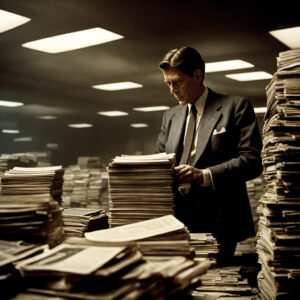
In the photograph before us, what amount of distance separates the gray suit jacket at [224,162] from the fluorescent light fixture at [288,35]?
10.1 ft

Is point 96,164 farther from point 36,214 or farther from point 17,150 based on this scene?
point 36,214

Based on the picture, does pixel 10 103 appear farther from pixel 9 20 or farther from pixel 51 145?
pixel 9 20

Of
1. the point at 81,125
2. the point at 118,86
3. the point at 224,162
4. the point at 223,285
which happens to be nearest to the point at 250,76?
the point at 118,86

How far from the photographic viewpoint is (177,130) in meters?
2.47

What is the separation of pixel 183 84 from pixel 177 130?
12.3 inches

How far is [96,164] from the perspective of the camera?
10.2 m

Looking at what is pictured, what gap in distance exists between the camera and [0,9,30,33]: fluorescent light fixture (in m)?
4.40

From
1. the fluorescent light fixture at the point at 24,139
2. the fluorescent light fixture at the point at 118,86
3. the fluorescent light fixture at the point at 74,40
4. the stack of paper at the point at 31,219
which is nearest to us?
the stack of paper at the point at 31,219

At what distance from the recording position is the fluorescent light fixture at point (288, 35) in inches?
193

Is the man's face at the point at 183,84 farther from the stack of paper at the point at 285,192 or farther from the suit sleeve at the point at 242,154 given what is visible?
the stack of paper at the point at 285,192

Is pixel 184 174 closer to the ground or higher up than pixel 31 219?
higher up

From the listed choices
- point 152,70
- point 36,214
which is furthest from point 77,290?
point 152,70

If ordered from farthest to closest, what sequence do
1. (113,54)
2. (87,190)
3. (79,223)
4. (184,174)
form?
(87,190)
(113,54)
(79,223)
(184,174)

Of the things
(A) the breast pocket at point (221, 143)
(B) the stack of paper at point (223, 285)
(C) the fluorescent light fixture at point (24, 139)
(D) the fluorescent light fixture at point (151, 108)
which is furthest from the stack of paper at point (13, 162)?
(B) the stack of paper at point (223, 285)
